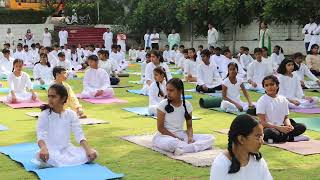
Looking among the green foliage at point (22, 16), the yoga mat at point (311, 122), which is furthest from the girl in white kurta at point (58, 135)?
the green foliage at point (22, 16)

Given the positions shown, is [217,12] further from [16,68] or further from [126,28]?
[16,68]

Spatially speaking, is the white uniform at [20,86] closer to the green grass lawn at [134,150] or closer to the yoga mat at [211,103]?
the green grass lawn at [134,150]

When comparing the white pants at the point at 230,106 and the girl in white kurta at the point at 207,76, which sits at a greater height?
the girl in white kurta at the point at 207,76

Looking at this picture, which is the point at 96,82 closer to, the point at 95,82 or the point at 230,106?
the point at 95,82

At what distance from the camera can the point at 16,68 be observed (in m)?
10.2

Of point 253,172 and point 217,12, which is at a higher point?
point 217,12

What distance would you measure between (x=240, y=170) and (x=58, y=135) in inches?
109

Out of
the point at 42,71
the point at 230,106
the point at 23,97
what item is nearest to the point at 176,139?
the point at 230,106

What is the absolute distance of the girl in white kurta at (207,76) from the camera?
11.7 metres

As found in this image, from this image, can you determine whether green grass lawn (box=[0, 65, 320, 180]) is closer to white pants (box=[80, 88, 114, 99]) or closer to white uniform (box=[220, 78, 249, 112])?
white uniform (box=[220, 78, 249, 112])

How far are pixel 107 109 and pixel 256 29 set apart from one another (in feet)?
53.1

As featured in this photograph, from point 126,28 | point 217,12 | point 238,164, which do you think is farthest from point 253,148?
point 126,28

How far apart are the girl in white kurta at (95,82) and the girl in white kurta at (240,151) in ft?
26.1

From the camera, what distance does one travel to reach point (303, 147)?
6293mm
